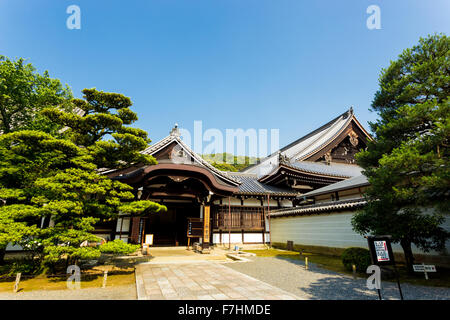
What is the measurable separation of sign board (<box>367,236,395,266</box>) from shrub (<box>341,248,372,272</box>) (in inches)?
109

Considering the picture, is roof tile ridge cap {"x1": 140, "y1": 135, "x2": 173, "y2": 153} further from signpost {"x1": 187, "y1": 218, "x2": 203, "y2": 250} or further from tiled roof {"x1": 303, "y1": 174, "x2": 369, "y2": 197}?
tiled roof {"x1": 303, "y1": 174, "x2": 369, "y2": 197}

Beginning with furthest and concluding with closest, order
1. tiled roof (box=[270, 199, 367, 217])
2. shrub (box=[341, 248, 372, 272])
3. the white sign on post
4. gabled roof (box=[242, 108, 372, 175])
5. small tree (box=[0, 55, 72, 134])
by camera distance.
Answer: gabled roof (box=[242, 108, 372, 175]) → tiled roof (box=[270, 199, 367, 217]) → small tree (box=[0, 55, 72, 134]) → shrub (box=[341, 248, 372, 272]) → the white sign on post

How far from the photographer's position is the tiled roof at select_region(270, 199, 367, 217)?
10.8 m

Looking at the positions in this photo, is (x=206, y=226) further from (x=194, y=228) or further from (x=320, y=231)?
(x=320, y=231)

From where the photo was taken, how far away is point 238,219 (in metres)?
16.5

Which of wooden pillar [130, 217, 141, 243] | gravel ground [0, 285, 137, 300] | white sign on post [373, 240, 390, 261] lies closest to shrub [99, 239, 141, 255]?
gravel ground [0, 285, 137, 300]

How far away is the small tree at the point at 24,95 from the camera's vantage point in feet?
26.8

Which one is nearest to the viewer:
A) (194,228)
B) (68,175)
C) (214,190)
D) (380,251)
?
(380,251)

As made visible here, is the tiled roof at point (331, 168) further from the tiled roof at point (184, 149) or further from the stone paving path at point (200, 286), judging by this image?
the stone paving path at point (200, 286)

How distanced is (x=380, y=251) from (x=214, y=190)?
9710 mm

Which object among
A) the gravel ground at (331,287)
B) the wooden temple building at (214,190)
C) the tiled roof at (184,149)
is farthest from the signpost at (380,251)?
the tiled roof at (184,149)

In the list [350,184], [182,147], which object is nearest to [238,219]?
[182,147]

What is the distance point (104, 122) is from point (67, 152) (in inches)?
68.5
